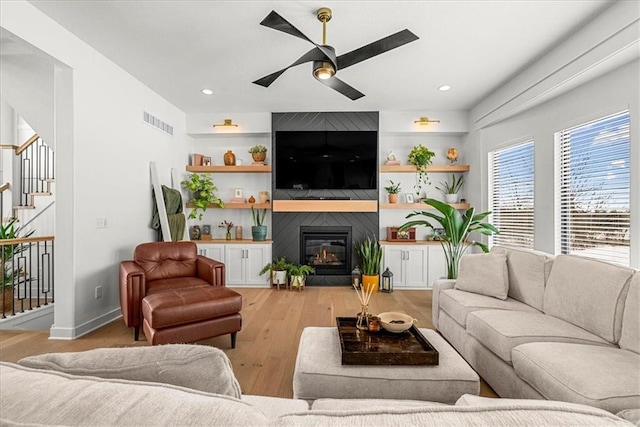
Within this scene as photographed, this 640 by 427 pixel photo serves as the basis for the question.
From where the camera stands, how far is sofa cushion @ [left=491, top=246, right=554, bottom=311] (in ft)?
8.61

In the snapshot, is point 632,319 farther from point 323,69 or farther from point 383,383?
point 323,69

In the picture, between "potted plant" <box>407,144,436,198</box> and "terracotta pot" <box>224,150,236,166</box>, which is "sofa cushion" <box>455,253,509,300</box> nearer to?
"potted plant" <box>407,144,436,198</box>

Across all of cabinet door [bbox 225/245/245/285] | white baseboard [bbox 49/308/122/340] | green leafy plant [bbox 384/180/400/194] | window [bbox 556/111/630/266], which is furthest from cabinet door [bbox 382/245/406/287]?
white baseboard [bbox 49/308/122/340]

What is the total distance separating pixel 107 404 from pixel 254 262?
4.68 meters

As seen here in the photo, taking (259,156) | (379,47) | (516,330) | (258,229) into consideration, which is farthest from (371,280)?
(379,47)

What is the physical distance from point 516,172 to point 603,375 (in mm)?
3274

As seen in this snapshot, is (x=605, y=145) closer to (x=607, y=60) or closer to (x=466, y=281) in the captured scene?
(x=607, y=60)

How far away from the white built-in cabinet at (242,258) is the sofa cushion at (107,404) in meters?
4.57

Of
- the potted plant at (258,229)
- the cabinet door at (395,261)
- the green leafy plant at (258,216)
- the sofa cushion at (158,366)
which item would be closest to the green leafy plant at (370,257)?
the cabinet door at (395,261)

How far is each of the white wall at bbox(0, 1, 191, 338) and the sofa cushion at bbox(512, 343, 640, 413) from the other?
378 centimetres

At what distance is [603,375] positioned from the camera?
149 cm

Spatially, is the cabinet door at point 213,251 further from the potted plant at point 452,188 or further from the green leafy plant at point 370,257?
the potted plant at point 452,188

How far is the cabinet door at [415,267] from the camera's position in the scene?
5051 millimetres

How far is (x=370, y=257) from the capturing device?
4.95 meters
